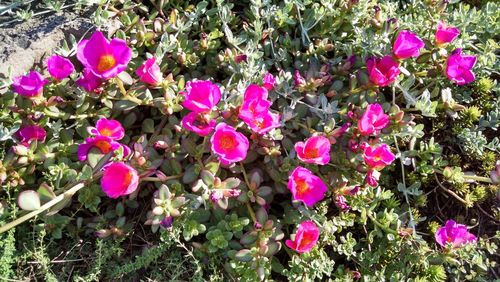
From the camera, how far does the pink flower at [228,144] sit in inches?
78.2

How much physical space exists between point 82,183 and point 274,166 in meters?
0.74

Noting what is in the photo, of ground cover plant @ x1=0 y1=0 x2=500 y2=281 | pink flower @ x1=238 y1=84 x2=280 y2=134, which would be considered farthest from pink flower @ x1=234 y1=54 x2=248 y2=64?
pink flower @ x1=238 y1=84 x2=280 y2=134

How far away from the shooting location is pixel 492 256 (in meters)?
2.44

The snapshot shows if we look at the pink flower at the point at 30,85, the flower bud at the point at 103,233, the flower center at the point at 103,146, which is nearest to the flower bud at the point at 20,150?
the pink flower at the point at 30,85

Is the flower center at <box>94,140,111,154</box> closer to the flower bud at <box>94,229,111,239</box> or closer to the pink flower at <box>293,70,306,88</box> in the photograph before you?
the flower bud at <box>94,229,111,239</box>

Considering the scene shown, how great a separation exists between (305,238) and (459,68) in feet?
3.06

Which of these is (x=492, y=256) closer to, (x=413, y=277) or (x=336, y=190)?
(x=413, y=277)

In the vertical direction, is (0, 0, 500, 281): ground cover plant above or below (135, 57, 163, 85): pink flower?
below

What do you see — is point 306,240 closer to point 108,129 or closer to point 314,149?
point 314,149

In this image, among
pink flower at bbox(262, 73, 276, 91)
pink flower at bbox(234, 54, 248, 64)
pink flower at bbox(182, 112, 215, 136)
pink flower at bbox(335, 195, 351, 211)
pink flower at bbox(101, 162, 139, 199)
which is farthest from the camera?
pink flower at bbox(234, 54, 248, 64)

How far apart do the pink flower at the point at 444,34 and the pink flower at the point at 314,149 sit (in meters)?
0.70

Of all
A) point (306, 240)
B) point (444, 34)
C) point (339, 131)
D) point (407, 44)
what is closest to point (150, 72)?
point (339, 131)

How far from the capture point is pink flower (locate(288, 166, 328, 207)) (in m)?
2.01

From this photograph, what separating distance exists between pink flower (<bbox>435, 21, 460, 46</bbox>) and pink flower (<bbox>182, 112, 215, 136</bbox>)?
1.01m
